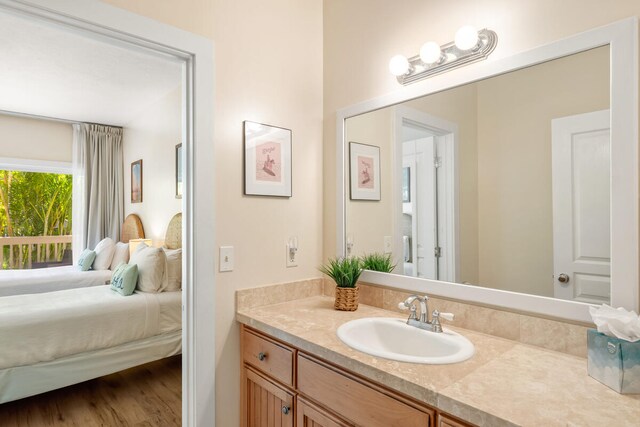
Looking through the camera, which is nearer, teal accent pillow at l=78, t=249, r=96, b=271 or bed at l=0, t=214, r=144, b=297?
bed at l=0, t=214, r=144, b=297

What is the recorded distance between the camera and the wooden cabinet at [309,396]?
3.31 feet

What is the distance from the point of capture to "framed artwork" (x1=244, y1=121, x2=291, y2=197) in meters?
1.72

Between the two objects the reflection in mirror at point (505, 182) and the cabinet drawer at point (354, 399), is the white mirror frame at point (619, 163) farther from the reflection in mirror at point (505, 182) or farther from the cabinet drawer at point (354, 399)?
the cabinet drawer at point (354, 399)

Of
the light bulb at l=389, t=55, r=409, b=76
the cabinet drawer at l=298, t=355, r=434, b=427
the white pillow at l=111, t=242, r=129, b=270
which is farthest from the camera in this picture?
the white pillow at l=111, t=242, r=129, b=270

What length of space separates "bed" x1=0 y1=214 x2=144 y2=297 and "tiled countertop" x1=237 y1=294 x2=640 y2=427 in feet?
12.0

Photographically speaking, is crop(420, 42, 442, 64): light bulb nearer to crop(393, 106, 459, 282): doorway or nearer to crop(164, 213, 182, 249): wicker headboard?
crop(393, 106, 459, 282): doorway

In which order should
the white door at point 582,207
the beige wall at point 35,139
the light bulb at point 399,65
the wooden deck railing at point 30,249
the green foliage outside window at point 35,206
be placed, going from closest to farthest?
the white door at point 582,207
the light bulb at point 399,65
the beige wall at point 35,139
the wooden deck railing at point 30,249
the green foliage outside window at point 35,206

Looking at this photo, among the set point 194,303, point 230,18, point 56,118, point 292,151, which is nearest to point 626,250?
point 292,151

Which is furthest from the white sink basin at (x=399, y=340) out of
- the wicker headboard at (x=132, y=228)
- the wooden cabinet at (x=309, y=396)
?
the wicker headboard at (x=132, y=228)

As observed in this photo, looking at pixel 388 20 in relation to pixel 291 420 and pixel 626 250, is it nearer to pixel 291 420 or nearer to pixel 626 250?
A: pixel 626 250

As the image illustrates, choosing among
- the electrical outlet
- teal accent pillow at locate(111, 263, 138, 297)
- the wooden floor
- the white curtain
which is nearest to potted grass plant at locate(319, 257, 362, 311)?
the electrical outlet

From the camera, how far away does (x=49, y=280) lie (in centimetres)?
390

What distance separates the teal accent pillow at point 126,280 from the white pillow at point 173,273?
0.25 metres

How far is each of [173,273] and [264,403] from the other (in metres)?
1.95
